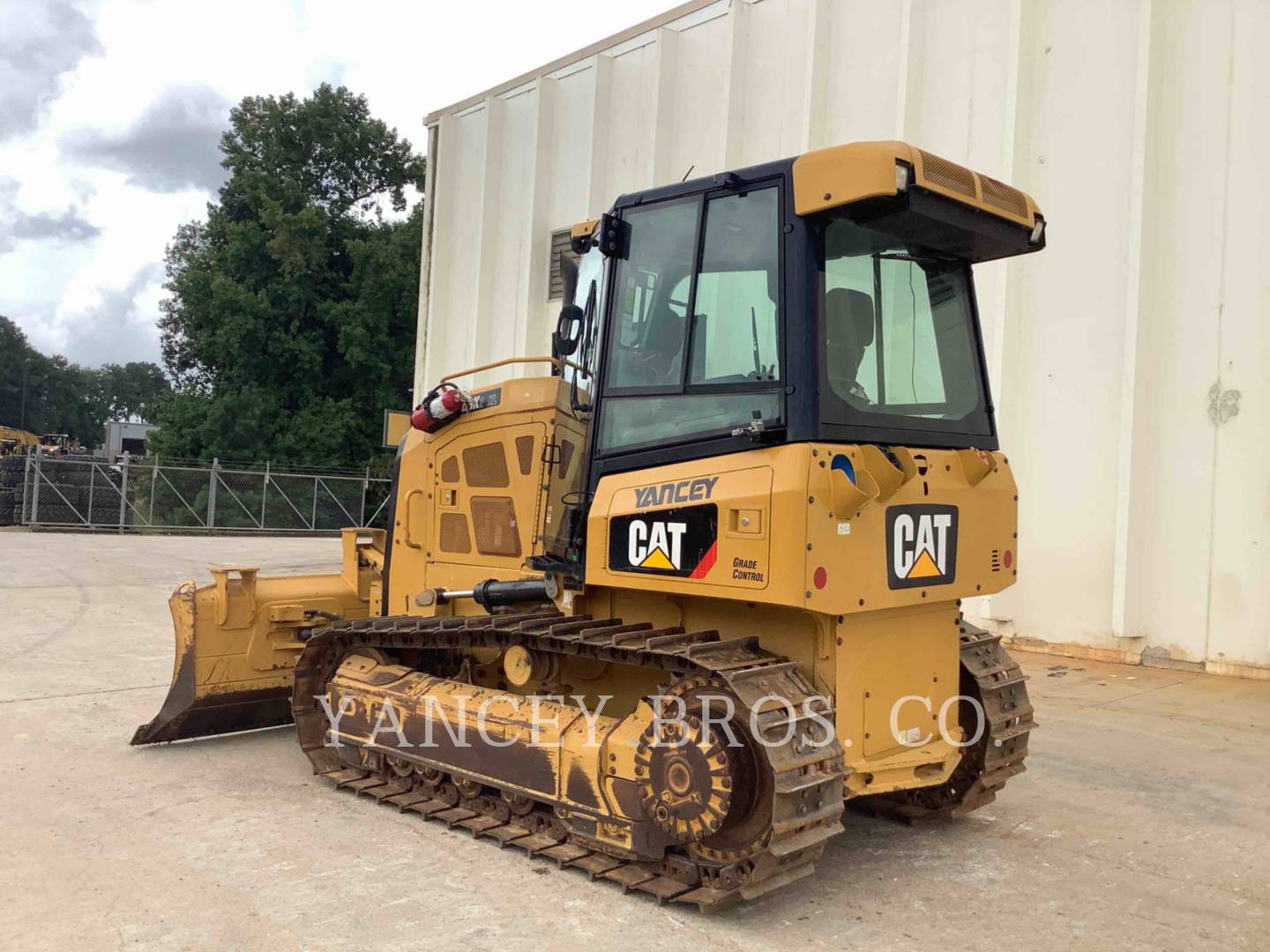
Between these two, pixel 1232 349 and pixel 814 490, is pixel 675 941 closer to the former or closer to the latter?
pixel 814 490

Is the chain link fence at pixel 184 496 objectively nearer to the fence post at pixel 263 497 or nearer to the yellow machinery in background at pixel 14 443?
the fence post at pixel 263 497

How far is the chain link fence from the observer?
79.6 ft

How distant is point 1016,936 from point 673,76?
42.1 ft

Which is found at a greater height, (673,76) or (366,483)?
(673,76)

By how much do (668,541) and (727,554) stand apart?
32cm

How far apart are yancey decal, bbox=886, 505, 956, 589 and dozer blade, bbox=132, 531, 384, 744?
3.85m

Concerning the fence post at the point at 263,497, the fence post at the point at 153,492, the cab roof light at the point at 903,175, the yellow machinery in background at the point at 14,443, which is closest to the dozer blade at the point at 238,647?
the cab roof light at the point at 903,175

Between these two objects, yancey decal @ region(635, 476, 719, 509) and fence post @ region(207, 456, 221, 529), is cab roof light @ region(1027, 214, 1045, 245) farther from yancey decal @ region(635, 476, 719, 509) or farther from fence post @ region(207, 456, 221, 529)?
fence post @ region(207, 456, 221, 529)

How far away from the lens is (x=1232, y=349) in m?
9.53

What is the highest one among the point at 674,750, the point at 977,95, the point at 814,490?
the point at 977,95

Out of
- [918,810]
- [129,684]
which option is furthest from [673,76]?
[918,810]

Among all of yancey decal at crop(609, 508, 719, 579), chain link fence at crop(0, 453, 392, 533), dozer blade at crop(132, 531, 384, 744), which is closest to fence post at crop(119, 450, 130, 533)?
chain link fence at crop(0, 453, 392, 533)

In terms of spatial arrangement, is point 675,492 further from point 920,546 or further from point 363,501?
point 363,501

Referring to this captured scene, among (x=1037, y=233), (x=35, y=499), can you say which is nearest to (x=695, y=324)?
(x=1037, y=233)
